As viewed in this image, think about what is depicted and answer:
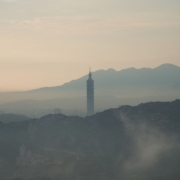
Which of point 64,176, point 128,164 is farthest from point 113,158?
point 64,176

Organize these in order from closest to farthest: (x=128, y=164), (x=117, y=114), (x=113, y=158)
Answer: (x=128, y=164) → (x=113, y=158) → (x=117, y=114)

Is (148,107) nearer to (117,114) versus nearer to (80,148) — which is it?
(117,114)

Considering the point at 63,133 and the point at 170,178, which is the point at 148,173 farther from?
the point at 63,133

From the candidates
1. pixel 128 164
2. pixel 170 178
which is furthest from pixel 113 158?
pixel 170 178

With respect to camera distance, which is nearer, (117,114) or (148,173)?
(148,173)

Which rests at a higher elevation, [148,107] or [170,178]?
[148,107]

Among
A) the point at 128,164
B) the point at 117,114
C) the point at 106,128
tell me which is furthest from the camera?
the point at 117,114
